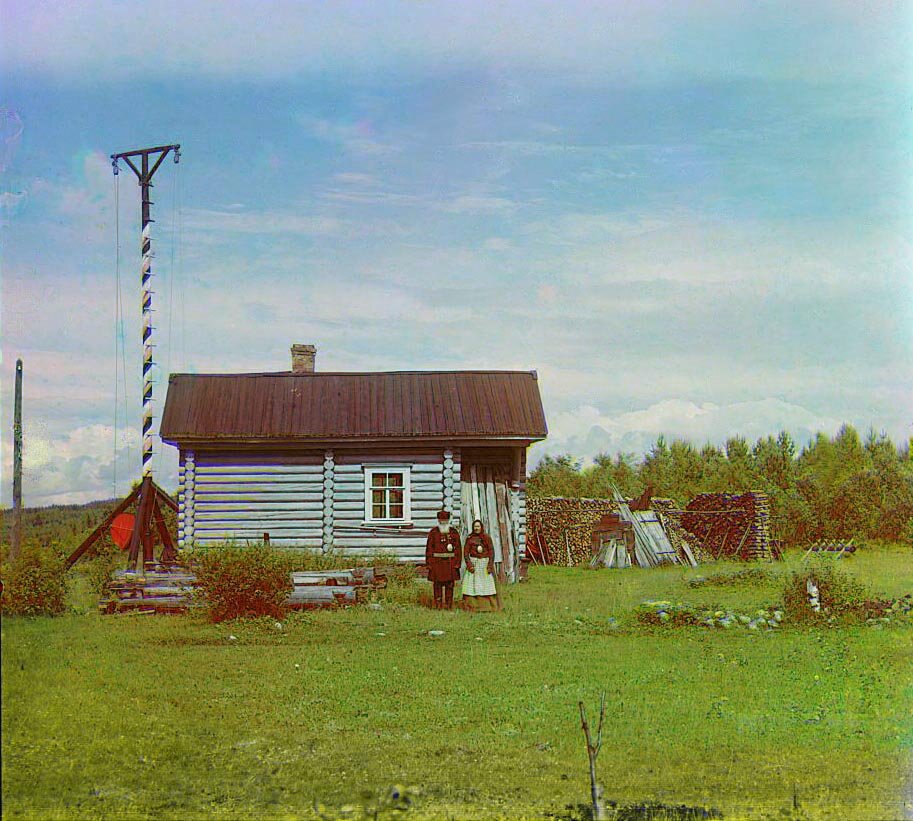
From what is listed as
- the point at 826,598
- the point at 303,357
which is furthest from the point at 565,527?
the point at 826,598

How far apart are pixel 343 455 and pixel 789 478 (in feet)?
31.9

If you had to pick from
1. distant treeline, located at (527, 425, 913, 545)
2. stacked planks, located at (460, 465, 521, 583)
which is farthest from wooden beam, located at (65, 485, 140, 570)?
distant treeline, located at (527, 425, 913, 545)

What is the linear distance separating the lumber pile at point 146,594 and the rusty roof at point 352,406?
9.12ft

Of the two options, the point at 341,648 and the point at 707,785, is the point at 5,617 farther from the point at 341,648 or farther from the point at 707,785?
the point at 707,785

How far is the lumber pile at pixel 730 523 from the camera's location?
64.2ft

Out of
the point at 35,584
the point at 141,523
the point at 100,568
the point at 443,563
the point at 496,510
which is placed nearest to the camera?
the point at 35,584

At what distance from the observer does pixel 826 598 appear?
1066 cm

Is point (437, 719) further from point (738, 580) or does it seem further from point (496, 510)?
point (738, 580)

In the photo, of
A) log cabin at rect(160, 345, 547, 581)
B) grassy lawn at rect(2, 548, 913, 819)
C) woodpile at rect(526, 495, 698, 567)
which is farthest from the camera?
woodpile at rect(526, 495, 698, 567)

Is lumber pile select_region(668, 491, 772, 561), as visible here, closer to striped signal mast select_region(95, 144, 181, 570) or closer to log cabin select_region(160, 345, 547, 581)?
log cabin select_region(160, 345, 547, 581)

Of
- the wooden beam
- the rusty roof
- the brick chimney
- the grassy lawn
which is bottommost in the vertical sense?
the grassy lawn

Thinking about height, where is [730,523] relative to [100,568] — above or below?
above

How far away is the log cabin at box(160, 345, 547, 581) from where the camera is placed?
498 inches

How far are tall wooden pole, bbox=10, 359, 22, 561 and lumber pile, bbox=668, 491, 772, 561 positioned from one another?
49.0ft
